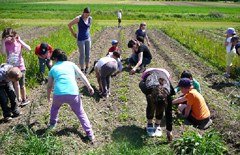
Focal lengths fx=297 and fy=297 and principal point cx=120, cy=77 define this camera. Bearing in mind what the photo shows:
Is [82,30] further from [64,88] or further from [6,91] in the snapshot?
[64,88]

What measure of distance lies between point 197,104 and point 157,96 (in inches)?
57.2

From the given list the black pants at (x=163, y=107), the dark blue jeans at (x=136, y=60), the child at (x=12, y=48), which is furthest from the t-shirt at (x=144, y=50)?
the black pants at (x=163, y=107)

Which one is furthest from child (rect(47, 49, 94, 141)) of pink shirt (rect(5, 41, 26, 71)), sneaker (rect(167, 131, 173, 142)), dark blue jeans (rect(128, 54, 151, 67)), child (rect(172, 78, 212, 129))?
dark blue jeans (rect(128, 54, 151, 67))

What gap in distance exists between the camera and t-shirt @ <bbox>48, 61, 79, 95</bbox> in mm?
5199

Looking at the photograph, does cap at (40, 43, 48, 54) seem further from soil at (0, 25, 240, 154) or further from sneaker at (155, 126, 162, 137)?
sneaker at (155, 126, 162, 137)

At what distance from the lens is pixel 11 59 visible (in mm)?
6871

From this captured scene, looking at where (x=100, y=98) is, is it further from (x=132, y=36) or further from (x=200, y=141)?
(x=132, y=36)

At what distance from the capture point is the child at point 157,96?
5.14m

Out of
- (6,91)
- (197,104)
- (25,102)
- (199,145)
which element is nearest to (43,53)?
(25,102)

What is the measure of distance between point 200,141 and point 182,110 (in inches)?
68.7

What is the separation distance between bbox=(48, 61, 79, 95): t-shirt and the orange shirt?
2.36m

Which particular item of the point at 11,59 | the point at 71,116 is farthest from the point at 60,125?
the point at 11,59

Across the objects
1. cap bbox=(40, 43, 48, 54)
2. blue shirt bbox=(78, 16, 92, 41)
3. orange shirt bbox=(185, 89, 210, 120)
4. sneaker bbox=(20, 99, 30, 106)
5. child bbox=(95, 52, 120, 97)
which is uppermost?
blue shirt bbox=(78, 16, 92, 41)

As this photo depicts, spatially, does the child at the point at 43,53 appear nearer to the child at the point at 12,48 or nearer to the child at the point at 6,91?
the child at the point at 12,48
